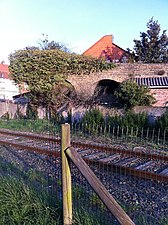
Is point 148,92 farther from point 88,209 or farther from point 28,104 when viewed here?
point 88,209

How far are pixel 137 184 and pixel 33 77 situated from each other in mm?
15999

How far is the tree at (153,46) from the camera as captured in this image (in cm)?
2702

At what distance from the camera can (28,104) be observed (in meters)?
20.8

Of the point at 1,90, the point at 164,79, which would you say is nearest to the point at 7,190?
the point at 164,79

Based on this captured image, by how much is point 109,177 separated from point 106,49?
Answer: 2738cm

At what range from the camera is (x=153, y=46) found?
88.9 ft

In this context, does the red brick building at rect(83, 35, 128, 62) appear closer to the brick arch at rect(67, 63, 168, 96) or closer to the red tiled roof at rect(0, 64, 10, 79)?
the brick arch at rect(67, 63, 168, 96)

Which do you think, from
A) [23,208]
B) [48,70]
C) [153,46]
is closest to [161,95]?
[48,70]

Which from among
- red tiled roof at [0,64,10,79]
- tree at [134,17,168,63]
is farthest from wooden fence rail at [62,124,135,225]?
A: red tiled roof at [0,64,10,79]

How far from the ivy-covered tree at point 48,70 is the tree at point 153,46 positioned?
8.16 metres

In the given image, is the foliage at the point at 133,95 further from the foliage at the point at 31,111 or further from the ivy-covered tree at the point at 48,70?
the foliage at the point at 31,111

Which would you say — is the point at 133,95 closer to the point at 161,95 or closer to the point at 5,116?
the point at 161,95

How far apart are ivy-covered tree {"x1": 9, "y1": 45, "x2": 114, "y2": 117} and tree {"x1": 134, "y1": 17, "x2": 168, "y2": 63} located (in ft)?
26.8

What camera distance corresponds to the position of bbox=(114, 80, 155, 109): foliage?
1488 centimetres
